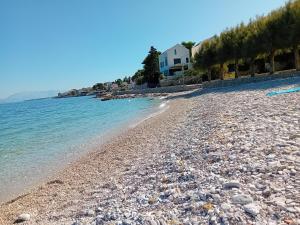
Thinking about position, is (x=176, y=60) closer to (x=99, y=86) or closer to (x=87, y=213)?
(x=87, y=213)

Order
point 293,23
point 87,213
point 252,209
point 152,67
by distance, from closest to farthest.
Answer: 1. point 252,209
2. point 87,213
3. point 293,23
4. point 152,67

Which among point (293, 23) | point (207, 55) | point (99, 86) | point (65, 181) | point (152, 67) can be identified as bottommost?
point (65, 181)

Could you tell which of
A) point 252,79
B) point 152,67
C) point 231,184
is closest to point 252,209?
point 231,184

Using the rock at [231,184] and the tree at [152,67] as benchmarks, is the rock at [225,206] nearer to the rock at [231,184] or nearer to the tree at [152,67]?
the rock at [231,184]

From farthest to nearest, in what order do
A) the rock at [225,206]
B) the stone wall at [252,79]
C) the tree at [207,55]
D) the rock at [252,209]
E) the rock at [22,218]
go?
the tree at [207,55]
the stone wall at [252,79]
the rock at [22,218]
the rock at [225,206]
the rock at [252,209]

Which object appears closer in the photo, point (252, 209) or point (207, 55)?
point (252, 209)

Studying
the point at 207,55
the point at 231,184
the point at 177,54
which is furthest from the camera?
the point at 177,54

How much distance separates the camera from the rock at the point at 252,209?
443 centimetres

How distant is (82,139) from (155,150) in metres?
9.65

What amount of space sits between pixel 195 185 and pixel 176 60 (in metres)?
76.1

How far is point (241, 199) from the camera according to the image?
4.89 m

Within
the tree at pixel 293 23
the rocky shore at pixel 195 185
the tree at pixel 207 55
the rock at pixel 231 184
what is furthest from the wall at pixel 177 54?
the rock at pixel 231 184

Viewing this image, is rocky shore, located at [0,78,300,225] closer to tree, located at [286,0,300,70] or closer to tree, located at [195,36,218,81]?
tree, located at [286,0,300,70]

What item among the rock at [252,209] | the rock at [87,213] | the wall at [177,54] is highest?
the wall at [177,54]
